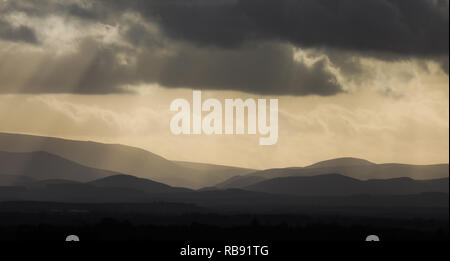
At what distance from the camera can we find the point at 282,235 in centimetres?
16762

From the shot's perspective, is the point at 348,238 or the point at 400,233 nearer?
the point at 348,238

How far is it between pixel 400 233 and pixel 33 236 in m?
76.4
